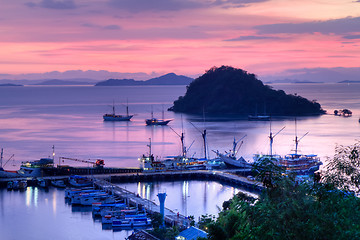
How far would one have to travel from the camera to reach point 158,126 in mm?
89562

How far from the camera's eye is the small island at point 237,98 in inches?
4604

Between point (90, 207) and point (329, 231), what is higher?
point (329, 231)

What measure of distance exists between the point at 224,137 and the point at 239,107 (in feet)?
167

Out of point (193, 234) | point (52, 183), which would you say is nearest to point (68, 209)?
point (52, 183)

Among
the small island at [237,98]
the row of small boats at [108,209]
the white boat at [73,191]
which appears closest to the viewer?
the row of small boats at [108,209]

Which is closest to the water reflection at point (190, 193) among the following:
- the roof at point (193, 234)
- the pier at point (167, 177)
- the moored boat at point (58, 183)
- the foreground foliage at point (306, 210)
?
the pier at point (167, 177)

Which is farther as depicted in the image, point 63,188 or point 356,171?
point 63,188

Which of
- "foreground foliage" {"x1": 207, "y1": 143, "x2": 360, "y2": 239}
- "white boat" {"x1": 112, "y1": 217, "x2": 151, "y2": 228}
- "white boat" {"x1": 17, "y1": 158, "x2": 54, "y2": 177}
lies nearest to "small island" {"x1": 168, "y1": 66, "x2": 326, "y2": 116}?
"white boat" {"x1": 17, "y1": 158, "x2": 54, "y2": 177}

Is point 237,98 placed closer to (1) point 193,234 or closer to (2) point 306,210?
(1) point 193,234

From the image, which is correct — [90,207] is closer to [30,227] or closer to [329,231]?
[30,227]

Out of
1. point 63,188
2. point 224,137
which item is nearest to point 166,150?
point 224,137

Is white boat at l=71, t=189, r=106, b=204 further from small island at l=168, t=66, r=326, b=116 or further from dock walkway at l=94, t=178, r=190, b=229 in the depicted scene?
small island at l=168, t=66, r=326, b=116

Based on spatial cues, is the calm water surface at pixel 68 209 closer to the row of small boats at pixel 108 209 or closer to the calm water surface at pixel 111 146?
the calm water surface at pixel 111 146

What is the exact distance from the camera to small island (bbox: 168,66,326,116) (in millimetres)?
116938
